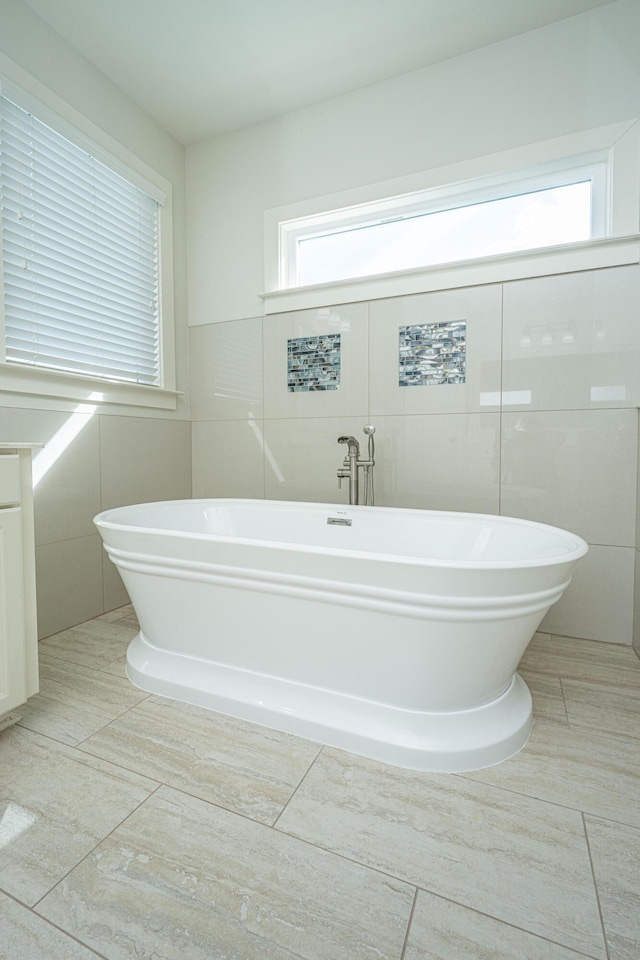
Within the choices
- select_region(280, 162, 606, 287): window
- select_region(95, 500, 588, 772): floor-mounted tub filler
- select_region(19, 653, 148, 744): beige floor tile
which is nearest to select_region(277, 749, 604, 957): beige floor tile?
select_region(95, 500, 588, 772): floor-mounted tub filler

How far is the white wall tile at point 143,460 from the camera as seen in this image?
2.37m

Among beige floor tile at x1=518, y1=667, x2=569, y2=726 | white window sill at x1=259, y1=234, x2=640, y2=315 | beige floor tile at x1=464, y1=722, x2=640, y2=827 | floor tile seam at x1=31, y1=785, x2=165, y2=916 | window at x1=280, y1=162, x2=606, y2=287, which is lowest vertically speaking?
floor tile seam at x1=31, y1=785, x2=165, y2=916

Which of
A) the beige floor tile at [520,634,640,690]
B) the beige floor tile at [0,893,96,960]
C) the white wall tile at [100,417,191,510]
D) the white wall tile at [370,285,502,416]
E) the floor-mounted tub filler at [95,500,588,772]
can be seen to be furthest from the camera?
the white wall tile at [100,417,191,510]

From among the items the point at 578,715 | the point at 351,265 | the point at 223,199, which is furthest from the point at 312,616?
the point at 223,199

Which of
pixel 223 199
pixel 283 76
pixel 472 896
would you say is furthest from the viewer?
pixel 223 199

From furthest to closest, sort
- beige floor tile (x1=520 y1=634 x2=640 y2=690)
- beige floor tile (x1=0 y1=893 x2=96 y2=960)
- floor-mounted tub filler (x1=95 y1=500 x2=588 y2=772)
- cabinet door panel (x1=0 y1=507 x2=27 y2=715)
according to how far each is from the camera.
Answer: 1. beige floor tile (x1=520 y1=634 x2=640 y2=690)
2. cabinet door panel (x1=0 y1=507 x2=27 y2=715)
3. floor-mounted tub filler (x1=95 y1=500 x2=588 y2=772)
4. beige floor tile (x1=0 y1=893 x2=96 y2=960)

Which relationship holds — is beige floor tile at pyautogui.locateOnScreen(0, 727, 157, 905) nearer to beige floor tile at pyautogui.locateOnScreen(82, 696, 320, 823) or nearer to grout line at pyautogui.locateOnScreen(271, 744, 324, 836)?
beige floor tile at pyautogui.locateOnScreen(82, 696, 320, 823)

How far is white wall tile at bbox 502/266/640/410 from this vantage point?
1918mm

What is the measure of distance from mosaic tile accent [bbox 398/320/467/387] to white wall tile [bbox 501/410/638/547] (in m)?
0.35

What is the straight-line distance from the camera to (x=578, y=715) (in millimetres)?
1464

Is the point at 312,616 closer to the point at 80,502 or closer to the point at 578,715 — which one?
the point at 578,715

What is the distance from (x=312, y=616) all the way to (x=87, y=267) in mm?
2010

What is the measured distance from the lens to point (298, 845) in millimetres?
991

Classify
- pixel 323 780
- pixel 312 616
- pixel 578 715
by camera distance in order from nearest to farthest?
pixel 323 780
pixel 312 616
pixel 578 715
